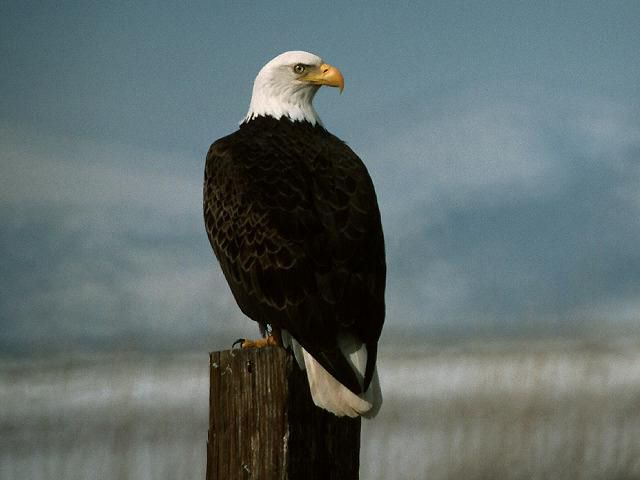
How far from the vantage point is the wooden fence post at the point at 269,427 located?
439 cm

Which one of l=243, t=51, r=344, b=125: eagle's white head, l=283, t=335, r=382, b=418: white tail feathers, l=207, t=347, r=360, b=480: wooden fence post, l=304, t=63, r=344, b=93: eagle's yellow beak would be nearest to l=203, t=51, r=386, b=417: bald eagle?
l=283, t=335, r=382, b=418: white tail feathers

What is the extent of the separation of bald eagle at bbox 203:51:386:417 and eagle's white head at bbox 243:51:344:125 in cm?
27

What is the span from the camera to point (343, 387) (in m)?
4.66

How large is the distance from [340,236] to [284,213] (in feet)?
1.21

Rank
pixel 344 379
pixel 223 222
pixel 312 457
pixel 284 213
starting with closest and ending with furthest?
pixel 312 457 → pixel 344 379 → pixel 284 213 → pixel 223 222

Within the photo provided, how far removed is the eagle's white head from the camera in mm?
6844

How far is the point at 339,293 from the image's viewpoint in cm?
508

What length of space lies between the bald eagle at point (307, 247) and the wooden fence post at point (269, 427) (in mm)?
116

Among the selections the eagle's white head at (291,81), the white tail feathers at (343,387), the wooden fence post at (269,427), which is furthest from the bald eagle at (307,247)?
the eagle's white head at (291,81)

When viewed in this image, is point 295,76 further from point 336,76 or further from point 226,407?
point 226,407

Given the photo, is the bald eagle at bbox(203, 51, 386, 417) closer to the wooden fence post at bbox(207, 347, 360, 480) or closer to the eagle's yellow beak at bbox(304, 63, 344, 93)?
the wooden fence post at bbox(207, 347, 360, 480)

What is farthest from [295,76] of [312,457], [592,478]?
[592,478]

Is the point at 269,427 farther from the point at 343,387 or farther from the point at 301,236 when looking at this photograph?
the point at 301,236

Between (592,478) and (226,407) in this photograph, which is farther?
(592,478)
